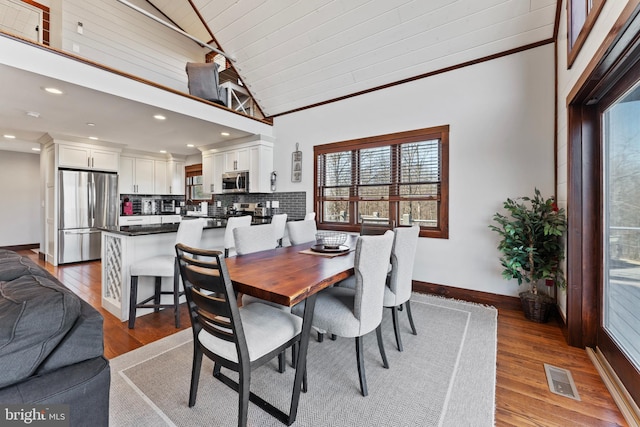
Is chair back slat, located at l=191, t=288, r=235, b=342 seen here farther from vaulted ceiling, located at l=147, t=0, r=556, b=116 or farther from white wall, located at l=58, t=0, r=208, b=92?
white wall, located at l=58, t=0, r=208, b=92

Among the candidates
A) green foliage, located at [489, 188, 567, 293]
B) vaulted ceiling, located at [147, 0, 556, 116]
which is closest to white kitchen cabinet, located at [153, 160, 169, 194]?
vaulted ceiling, located at [147, 0, 556, 116]

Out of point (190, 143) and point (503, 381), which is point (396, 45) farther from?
point (190, 143)

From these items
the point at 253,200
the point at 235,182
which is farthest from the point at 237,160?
the point at 253,200

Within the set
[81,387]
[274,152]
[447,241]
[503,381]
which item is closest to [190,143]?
[274,152]

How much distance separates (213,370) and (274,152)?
4111 mm

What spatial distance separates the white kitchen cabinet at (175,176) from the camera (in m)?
7.05

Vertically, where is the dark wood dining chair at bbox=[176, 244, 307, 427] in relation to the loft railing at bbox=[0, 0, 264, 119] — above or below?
below

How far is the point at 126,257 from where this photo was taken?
269cm

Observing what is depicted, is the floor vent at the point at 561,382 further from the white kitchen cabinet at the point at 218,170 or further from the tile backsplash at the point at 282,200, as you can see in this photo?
the white kitchen cabinet at the point at 218,170

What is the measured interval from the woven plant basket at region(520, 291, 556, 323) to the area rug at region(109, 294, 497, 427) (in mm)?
662

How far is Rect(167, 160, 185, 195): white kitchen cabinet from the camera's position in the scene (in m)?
7.05

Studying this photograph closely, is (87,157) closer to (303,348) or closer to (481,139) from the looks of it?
(303,348)

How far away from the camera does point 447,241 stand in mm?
3471

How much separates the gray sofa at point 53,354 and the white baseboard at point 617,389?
250cm
